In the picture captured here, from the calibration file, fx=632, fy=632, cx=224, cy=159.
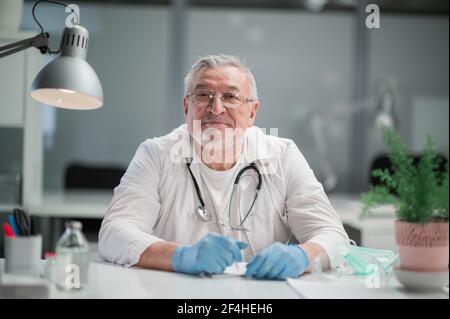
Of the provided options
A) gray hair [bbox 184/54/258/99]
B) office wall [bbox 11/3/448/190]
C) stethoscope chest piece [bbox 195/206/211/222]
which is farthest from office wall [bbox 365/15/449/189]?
stethoscope chest piece [bbox 195/206/211/222]

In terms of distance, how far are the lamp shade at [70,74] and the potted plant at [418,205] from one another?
0.66 m

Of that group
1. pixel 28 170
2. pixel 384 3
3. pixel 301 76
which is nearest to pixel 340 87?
pixel 301 76

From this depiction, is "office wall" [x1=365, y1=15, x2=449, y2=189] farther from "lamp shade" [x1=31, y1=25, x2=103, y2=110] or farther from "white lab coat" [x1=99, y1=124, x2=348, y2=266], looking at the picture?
"lamp shade" [x1=31, y1=25, x2=103, y2=110]

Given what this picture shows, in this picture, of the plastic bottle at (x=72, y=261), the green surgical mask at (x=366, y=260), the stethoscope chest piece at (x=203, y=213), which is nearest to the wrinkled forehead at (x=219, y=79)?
the stethoscope chest piece at (x=203, y=213)

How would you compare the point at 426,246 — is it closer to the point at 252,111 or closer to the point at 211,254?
the point at 211,254

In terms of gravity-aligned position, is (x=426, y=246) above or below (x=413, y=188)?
below

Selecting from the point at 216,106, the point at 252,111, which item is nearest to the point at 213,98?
the point at 216,106

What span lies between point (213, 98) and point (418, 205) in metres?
0.74

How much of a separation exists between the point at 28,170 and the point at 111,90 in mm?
1549

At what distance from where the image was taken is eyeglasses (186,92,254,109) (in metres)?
1.80

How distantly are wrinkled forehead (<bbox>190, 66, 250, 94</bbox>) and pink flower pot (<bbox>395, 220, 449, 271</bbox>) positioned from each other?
0.74 m

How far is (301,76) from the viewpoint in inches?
181

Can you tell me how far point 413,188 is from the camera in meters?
1.26
